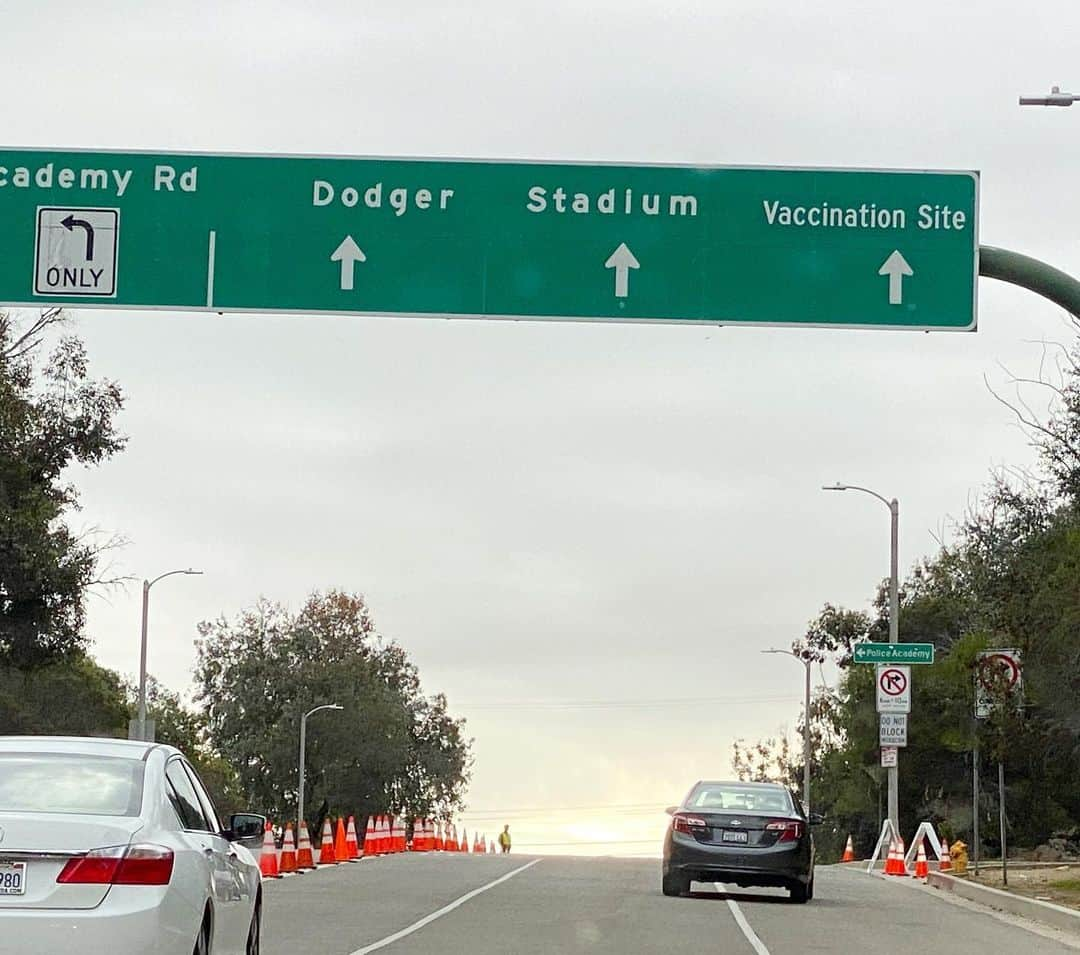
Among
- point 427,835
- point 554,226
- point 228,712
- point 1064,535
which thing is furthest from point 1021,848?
point 228,712

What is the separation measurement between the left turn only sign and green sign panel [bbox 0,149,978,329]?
0.06ft

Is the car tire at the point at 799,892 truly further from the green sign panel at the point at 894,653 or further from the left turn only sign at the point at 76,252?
the left turn only sign at the point at 76,252

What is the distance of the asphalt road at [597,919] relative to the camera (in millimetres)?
18594

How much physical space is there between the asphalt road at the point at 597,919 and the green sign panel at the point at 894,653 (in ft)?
18.5

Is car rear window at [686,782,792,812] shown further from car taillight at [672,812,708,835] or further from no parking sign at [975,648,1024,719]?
no parking sign at [975,648,1024,719]

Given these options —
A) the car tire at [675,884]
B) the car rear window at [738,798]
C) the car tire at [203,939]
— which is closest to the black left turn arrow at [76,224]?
the car tire at [203,939]

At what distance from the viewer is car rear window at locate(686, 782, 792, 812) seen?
85.1 ft

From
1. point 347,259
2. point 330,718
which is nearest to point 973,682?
point 347,259

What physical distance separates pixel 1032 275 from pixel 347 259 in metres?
6.14

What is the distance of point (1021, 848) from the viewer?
5191cm

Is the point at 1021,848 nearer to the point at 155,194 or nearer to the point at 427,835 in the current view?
the point at 427,835

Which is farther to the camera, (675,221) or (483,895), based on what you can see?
(483,895)

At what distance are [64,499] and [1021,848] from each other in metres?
24.4

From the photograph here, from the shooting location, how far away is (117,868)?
10.2 meters
